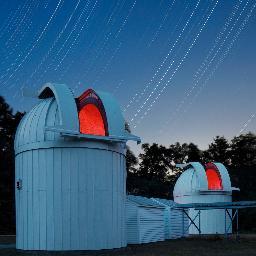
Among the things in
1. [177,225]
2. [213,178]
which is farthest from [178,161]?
[177,225]

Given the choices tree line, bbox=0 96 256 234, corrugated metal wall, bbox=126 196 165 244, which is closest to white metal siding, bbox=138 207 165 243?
corrugated metal wall, bbox=126 196 165 244

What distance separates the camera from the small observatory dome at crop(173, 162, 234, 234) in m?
39.6

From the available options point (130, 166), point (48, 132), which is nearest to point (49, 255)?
point (48, 132)

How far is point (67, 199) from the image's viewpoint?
1994cm

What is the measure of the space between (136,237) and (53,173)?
7.85 metres

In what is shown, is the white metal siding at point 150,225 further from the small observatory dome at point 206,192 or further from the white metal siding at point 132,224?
the small observatory dome at point 206,192

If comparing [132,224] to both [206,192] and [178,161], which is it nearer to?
[206,192]

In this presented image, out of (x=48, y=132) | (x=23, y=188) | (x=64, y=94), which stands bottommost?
(x=23, y=188)

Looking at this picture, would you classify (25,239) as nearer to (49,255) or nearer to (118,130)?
(49,255)

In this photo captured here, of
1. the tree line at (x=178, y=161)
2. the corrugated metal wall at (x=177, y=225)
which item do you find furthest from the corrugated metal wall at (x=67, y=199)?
the tree line at (x=178, y=161)

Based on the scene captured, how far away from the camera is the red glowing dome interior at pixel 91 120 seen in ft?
71.7

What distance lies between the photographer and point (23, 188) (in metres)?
20.9

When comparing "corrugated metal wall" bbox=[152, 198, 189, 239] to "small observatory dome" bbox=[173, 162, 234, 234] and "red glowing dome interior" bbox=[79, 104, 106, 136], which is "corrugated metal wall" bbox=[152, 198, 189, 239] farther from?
"red glowing dome interior" bbox=[79, 104, 106, 136]

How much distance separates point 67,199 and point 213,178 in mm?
24386
